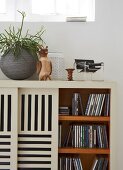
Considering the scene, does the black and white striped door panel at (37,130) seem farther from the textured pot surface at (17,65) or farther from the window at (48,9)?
the window at (48,9)

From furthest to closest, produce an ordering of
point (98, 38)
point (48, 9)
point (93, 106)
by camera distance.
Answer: point (48, 9) < point (98, 38) < point (93, 106)

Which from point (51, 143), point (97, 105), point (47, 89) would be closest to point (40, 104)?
point (47, 89)

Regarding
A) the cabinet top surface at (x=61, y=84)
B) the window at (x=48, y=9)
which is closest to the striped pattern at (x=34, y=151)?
the cabinet top surface at (x=61, y=84)

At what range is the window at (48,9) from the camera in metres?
2.52

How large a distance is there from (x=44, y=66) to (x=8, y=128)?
0.53m

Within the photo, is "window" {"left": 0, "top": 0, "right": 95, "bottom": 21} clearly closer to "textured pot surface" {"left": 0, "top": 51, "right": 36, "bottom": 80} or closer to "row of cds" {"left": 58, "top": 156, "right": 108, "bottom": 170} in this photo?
"textured pot surface" {"left": 0, "top": 51, "right": 36, "bottom": 80}

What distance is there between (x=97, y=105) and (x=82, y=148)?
1.10ft

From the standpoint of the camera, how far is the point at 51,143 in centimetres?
204

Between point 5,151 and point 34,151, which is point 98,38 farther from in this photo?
point 5,151

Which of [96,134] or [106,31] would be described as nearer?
[96,134]

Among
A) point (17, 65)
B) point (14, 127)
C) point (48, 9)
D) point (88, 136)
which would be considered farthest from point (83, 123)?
point (48, 9)

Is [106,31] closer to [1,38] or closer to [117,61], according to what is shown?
[117,61]

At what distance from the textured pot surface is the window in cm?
52

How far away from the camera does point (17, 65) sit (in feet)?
7.04
